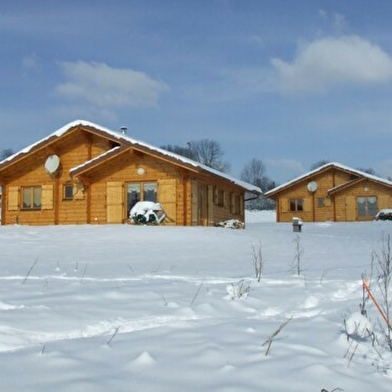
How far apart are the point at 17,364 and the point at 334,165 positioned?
1416 inches

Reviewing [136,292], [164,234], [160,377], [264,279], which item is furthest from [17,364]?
[164,234]

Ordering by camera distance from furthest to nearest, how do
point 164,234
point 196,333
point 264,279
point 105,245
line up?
point 164,234
point 105,245
point 264,279
point 196,333

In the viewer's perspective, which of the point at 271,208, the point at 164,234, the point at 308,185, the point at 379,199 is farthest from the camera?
the point at 271,208

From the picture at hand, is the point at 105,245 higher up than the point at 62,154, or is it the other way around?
the point at 62,154

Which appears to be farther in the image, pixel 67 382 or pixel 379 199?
pixel 379 199

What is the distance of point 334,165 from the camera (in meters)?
37.0

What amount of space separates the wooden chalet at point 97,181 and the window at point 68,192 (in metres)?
0.04

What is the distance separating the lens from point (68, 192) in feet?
72.3

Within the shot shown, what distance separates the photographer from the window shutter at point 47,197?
22094mm

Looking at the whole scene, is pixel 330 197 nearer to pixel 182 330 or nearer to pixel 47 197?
pixel 47 197

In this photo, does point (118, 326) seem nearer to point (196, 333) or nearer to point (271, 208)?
point (196, 333)

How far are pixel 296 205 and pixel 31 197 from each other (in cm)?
2210

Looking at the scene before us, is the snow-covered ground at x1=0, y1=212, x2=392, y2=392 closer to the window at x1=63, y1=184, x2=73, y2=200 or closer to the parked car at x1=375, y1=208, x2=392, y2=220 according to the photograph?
the window at x1=63, y1=184, x2=73, y2=200

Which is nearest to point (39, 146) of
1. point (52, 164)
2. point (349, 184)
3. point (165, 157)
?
point (52, 164)
